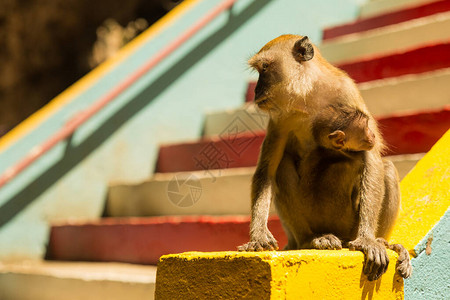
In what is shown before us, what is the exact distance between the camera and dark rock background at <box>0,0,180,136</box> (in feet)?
28.4

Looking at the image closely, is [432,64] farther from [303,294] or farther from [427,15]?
[303,294]

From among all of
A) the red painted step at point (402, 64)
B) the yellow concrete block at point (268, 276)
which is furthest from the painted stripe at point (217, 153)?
the yellow concrete block at point (268, 276)

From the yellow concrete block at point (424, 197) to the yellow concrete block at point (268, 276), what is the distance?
0.32 meters

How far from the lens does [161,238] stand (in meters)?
4.27

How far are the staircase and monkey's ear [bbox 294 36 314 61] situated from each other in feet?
3.57

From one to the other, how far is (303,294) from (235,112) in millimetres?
3362

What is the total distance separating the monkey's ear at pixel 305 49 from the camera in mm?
2918

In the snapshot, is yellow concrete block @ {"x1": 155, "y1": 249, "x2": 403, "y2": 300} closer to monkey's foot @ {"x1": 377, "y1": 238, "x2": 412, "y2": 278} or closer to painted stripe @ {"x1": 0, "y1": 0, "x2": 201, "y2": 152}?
monkey's foot @ {"x1": 377, "y1": 238, "x2": 412, "y2": 278}

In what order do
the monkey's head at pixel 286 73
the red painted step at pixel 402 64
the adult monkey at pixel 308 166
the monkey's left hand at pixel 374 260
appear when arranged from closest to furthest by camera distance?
the monkey's left hand at pixel 374 260, the adult monkey at pixel 308 166, the monkey's head at pixel 286 73, the red painted step at pixel 402 64

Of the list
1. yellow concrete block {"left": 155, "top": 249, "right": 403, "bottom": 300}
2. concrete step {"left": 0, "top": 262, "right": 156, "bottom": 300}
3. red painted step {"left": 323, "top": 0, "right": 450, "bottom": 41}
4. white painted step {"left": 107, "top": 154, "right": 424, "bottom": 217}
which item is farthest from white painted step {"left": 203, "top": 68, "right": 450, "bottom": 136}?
yellow concrete block {"left": 155, "top": 249, "right": 403, "bottom": 300}

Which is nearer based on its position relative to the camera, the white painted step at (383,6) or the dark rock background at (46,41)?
the white painted step at (383,6)

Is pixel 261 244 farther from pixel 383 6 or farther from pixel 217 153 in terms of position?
pixel 383 6

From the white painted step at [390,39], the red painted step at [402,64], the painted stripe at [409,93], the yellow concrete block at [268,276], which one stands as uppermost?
the white painted step at [390,39]

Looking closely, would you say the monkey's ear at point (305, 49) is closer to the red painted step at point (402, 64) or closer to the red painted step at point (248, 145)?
the red painted step at point (248, 145)
